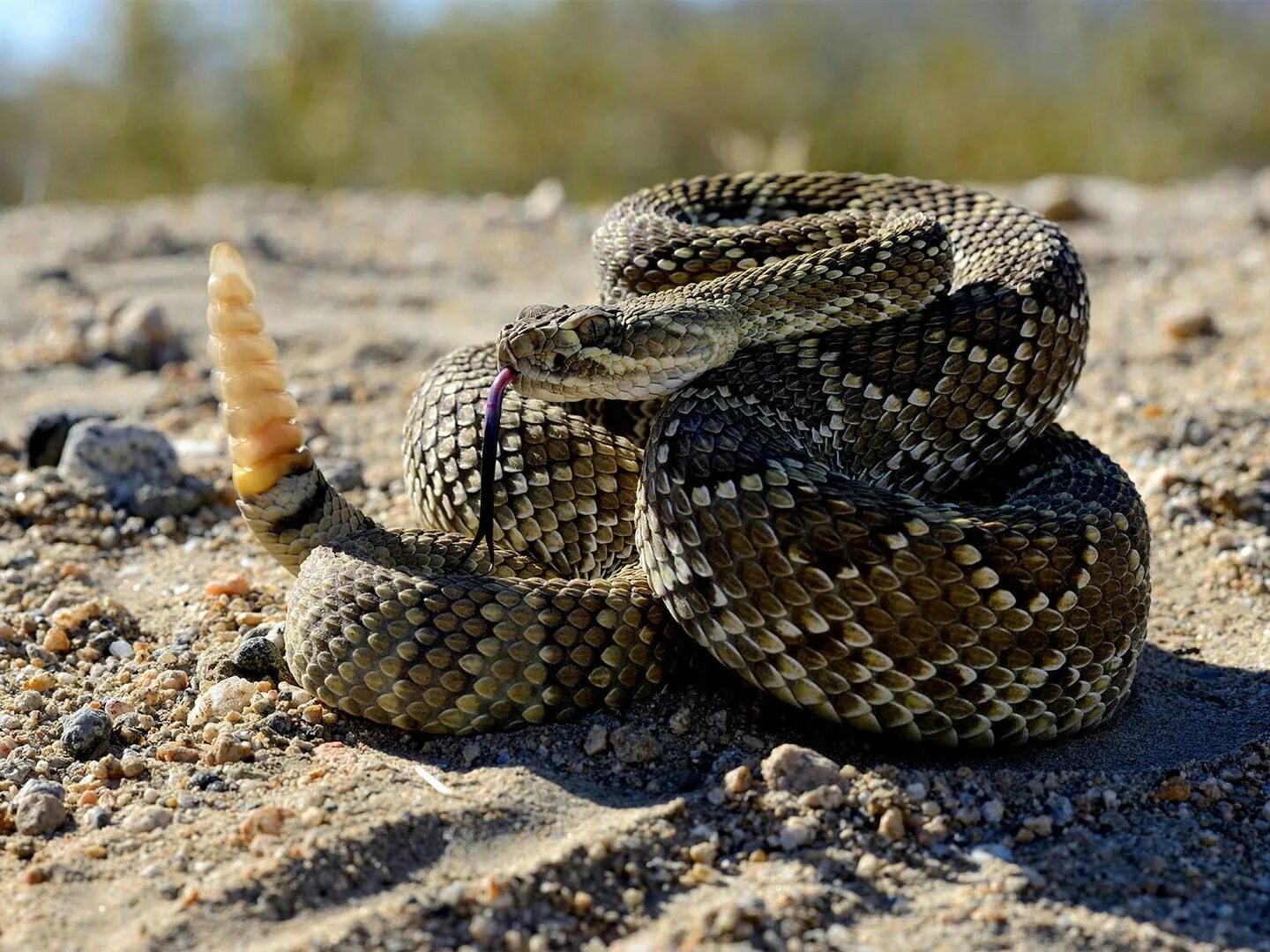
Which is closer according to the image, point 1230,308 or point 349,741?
point 349,741

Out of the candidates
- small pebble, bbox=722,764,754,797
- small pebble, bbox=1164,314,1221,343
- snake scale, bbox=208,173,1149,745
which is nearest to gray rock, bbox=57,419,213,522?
snake scale, bbox=208,173,1149,745

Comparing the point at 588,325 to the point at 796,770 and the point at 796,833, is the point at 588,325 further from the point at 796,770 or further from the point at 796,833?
the point at 796,833

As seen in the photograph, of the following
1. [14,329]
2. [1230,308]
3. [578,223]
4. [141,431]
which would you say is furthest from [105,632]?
[578,223]

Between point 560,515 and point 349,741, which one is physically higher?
point 560,515

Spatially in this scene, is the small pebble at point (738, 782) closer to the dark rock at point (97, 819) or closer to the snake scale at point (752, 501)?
the snake scale at point (752, 501)

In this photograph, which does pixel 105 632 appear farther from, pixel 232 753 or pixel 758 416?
pixel 758 416

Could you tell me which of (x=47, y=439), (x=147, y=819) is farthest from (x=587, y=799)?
(x=47, y=439)

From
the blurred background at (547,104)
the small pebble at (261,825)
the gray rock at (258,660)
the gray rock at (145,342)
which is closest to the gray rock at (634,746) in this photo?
the small pebble at (261,825)
